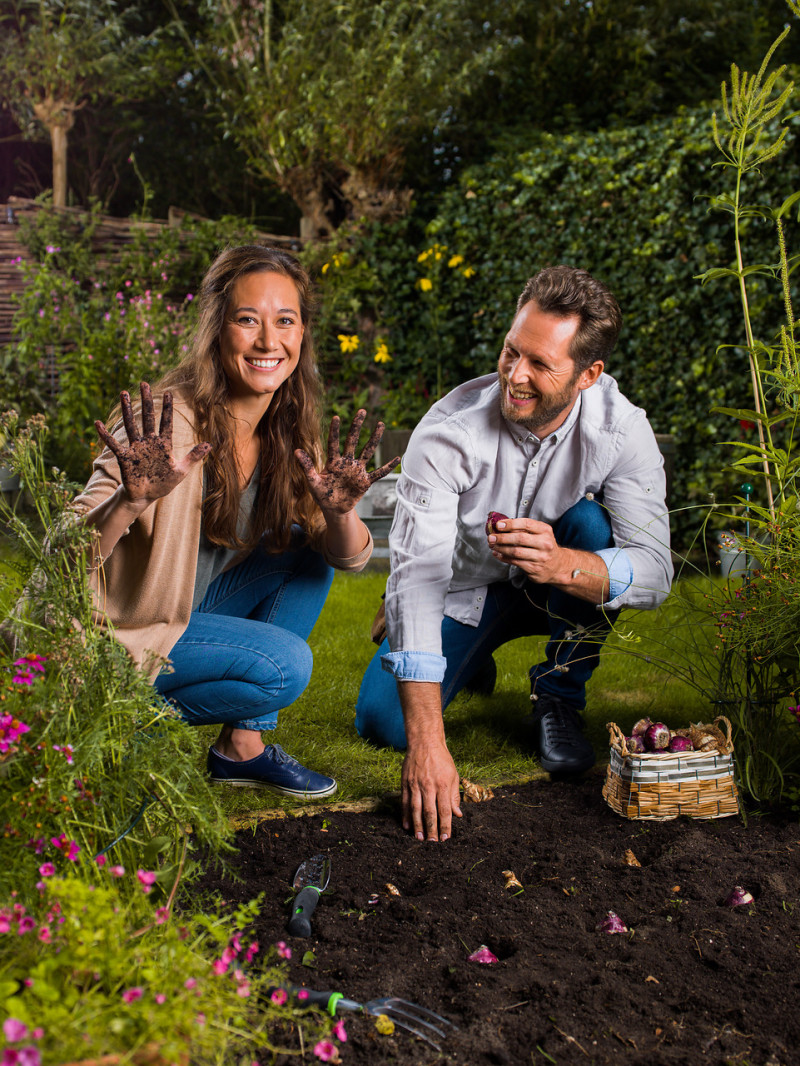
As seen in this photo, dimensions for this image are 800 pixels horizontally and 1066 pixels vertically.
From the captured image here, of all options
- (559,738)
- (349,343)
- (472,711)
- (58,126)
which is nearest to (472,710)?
(472,711)

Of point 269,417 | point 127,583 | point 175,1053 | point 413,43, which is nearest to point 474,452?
point 269,417

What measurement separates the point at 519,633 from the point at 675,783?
887mm

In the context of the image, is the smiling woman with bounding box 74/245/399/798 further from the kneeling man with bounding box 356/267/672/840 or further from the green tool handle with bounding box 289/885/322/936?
the green tool handle with bounding box 289/885/322/936

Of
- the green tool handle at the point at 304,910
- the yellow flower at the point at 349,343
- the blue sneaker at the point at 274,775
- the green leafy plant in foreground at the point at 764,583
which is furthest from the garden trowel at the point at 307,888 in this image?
the yellow flower at the point at 349,343

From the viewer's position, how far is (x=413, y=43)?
6.81 m

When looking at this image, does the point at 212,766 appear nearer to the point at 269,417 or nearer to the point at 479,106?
the point at 269,417

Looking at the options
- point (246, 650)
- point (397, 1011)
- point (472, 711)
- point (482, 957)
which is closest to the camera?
point (397, 1011)

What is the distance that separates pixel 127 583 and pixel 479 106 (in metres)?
7.35

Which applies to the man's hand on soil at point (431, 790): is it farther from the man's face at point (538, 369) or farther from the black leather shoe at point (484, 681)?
the black leather shoe at point (484, 681)

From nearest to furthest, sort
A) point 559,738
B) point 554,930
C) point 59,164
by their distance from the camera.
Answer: point 554,930 → point 559,738 → point 59,164

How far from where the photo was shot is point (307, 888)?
1718 mm

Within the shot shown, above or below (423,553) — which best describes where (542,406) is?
above

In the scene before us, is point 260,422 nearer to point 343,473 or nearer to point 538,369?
point 343,473

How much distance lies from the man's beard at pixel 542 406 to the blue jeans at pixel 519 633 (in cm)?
30
